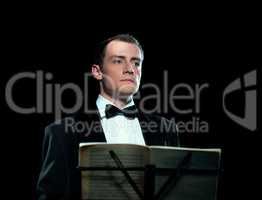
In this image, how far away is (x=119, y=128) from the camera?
2.85 metres

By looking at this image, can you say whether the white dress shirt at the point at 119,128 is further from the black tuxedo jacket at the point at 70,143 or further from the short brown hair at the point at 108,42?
the short brown hair at the point at 108,42

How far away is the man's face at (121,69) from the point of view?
269 cm

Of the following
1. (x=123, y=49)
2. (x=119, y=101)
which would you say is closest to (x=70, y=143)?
(x=119, y=101)

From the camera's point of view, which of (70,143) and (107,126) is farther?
(107,126)

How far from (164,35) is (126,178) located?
6.36ft

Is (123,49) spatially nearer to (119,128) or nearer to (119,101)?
(119,101)

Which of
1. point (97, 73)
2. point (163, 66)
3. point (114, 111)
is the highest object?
point (163, 66)

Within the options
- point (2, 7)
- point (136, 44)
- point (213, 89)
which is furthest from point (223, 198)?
point (2, 7)

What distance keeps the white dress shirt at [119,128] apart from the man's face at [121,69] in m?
0.12

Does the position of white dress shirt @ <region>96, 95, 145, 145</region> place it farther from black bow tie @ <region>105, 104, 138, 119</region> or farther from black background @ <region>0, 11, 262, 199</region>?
black background @ <region>0, 11, 262, 199</region>

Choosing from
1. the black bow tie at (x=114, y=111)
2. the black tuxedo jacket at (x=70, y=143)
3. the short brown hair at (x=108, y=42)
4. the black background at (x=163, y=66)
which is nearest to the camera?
the black tuxedo jacket at (x=70, y=143)

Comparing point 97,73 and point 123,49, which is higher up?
point 123,49

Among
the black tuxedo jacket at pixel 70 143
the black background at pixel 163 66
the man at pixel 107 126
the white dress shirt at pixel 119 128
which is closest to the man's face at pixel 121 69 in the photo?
the man at pixel 107 126

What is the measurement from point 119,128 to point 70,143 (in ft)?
1.04
